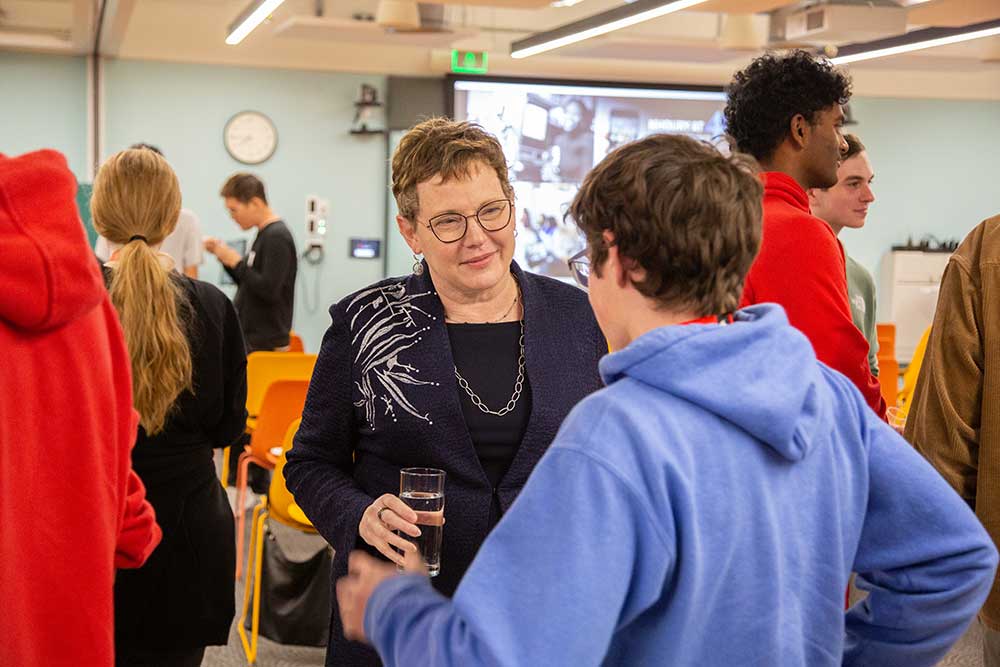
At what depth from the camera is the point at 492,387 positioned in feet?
6.51

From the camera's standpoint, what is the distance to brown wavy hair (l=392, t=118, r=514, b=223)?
1979 mm

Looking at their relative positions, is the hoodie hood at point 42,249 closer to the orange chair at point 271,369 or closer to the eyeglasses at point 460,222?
the eyeglasses at point 460,222

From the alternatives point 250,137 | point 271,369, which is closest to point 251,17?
point 250,137

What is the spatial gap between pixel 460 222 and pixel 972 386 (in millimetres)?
1053

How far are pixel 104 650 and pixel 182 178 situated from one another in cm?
820

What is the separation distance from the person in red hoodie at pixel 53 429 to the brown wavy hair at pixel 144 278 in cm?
75

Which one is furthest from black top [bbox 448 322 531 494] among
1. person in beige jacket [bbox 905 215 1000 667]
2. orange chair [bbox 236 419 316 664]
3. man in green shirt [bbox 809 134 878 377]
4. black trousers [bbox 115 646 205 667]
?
man in green shirt [bbox 809 134 878 377]

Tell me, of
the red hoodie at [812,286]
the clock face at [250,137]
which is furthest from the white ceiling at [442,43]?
the red hoodie at [812,286]

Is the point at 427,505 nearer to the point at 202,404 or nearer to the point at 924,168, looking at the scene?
the point at 202,404

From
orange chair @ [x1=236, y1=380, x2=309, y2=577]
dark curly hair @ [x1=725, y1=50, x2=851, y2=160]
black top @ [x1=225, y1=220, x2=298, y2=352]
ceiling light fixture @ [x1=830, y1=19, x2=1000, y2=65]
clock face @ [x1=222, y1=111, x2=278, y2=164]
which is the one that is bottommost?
orange chair @ [x1=236, y1=380, x2=309, y2=577]

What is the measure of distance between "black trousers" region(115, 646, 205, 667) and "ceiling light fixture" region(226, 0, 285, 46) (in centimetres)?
480

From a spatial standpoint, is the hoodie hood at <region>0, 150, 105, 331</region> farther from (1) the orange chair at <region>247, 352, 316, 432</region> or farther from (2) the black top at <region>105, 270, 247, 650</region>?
(1) the orange chair at <region>247, 352, 316, 432</region>

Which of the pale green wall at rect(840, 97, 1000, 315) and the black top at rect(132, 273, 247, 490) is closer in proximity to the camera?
the black top at rect(132, 273, 247, 490)

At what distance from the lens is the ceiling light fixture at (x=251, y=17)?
683cm
